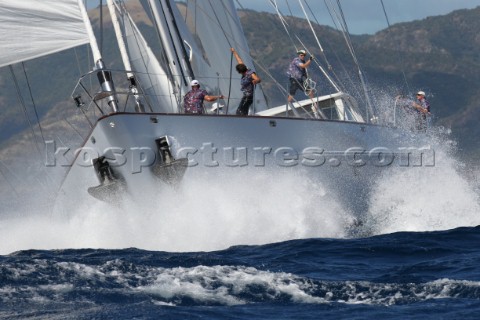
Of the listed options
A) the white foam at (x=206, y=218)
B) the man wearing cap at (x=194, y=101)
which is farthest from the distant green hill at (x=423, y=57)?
the man wearing cap at (x=194, y=101)

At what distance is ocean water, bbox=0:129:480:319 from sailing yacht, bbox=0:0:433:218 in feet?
0.81

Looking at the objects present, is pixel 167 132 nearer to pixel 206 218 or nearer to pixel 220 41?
pixel 206 218

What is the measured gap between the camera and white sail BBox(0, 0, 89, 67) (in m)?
14.7

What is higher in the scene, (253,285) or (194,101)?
(194,101)

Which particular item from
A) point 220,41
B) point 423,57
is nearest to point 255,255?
point 220,41

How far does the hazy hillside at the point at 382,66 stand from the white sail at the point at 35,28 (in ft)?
215

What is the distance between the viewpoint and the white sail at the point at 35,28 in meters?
14.7

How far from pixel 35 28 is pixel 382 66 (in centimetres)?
12486

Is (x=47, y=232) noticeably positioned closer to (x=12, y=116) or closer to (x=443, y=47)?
(x=12, y=116)

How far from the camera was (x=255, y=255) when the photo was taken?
42.9 ft

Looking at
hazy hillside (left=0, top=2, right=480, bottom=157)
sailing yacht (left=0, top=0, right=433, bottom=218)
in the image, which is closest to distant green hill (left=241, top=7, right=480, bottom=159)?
hazy hillside (left=0, top=2, right=480, bottom=157)

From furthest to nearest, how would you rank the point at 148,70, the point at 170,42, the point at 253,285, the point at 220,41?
the point at 220,41, the point at 148,70, the point at 170,42, the point at 253,285

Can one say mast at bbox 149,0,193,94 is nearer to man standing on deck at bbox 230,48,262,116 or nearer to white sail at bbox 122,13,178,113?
white sail at bbox 122,13,178,113

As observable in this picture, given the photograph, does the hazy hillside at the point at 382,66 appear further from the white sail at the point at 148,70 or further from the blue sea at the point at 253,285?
the blue sea at the point at 253,285
